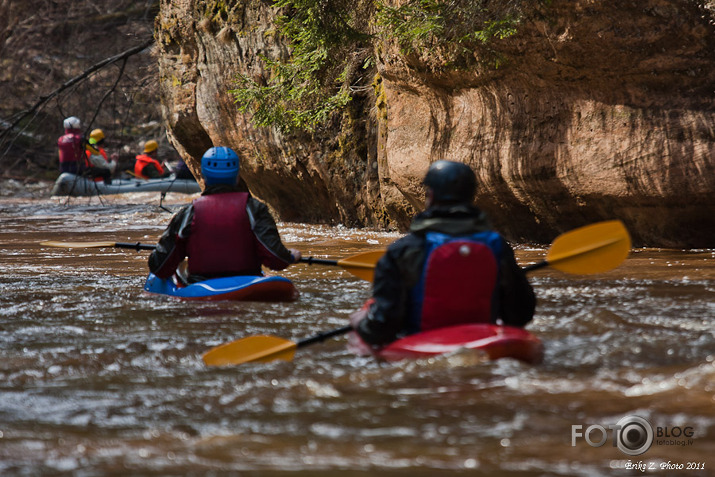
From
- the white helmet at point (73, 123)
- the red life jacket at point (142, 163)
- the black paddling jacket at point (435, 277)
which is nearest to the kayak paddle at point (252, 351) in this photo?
the black paddling jacket at point (435, 277)

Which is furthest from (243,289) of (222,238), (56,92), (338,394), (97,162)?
(97,162)

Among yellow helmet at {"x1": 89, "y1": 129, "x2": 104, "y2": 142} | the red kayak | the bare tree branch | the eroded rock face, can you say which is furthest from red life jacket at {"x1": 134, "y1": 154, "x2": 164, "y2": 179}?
the red kayak

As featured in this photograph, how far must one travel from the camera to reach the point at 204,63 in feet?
43.6

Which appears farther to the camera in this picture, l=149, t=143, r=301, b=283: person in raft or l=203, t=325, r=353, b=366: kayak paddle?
l=149, t=143, r=301, b=283: person in raft

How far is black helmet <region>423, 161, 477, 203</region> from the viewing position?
385 centimetres

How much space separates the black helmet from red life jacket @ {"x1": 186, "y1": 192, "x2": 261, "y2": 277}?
7.52ft

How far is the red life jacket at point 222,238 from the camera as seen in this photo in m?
5.91

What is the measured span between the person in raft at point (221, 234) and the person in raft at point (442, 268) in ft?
6.82

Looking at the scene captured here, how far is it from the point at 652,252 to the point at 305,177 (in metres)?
5.74

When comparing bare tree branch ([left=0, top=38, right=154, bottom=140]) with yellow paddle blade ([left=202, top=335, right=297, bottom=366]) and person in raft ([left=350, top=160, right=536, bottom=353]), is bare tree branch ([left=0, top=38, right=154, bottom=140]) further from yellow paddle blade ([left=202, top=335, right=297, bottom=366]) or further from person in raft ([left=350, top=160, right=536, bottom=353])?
person in raft ([left=350, top=160, right=536, bottom=353])

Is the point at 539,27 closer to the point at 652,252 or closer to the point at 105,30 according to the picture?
the point at 652,252

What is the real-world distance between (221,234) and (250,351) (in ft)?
6.36

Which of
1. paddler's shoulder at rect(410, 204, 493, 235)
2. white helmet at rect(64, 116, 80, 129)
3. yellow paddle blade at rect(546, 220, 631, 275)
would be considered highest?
white helmet at rect(64, 116, 80, 129)

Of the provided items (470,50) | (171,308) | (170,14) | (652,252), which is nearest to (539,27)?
(470,50)
